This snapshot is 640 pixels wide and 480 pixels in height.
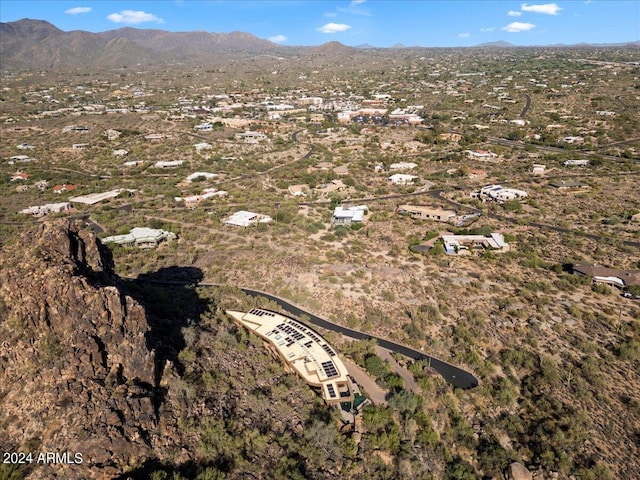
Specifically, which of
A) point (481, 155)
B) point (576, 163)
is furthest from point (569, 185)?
point (481, 155)

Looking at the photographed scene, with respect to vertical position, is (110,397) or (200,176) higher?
(110,397)

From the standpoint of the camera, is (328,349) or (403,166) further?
(403,166)

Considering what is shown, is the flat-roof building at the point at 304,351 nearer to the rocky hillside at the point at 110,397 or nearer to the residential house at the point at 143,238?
the rocky hillside at the point at 110,397

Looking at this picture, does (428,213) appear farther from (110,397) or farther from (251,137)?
(251,137)

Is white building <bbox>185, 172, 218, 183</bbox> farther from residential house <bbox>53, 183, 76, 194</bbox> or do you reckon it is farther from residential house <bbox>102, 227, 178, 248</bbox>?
residential house <bbox>102, 227, 178, 248</bbox>

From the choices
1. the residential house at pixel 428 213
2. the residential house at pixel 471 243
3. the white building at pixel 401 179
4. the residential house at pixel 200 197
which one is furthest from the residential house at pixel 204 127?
the residential house at pixel 471 243

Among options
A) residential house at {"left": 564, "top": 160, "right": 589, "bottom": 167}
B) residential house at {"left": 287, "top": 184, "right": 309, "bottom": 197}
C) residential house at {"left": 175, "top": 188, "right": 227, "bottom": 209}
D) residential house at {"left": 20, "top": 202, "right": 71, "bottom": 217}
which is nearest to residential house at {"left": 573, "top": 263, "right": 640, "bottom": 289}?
residential house at {"left": 287, "top": 184, "right": 309, "bottom": 197}
